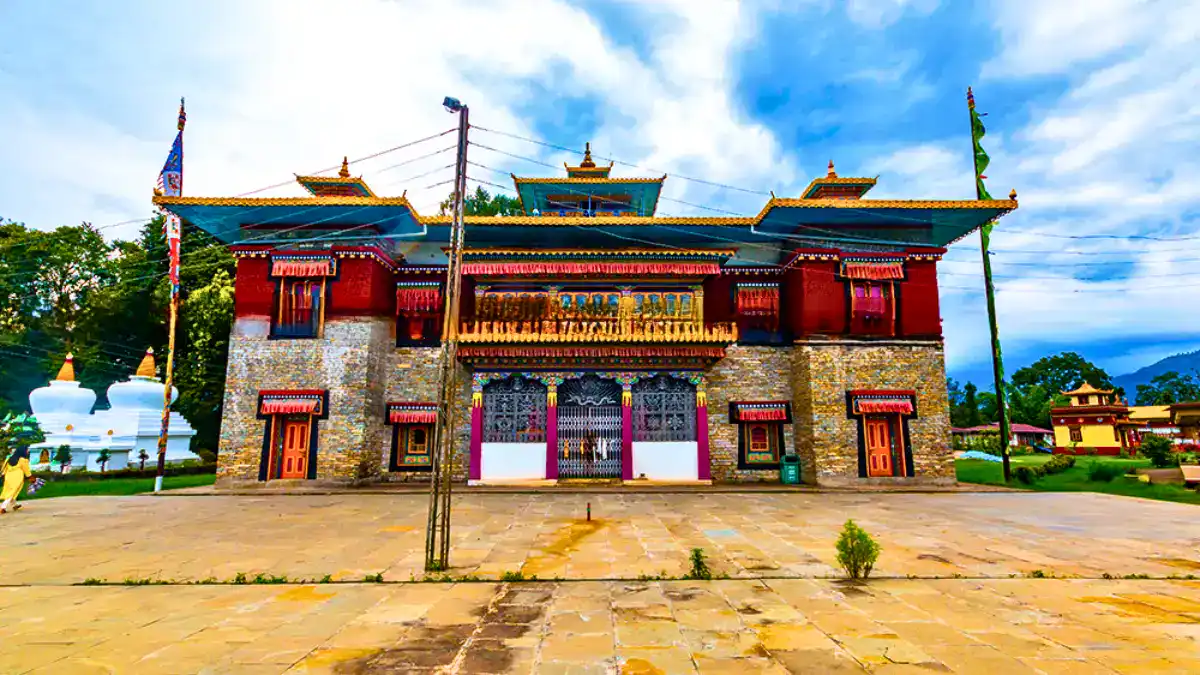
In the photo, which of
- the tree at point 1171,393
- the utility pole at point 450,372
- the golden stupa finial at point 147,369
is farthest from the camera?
the tree at point 1171,393

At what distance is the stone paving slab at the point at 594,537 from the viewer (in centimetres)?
765

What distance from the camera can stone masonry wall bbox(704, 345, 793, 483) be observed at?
20688 mm

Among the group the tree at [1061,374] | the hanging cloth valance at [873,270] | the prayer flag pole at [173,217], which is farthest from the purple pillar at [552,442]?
the tree at [1061,374]

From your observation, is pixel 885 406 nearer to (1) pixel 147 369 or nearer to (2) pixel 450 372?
(2) pixel 450 372

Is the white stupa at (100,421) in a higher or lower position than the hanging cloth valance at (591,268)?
lower

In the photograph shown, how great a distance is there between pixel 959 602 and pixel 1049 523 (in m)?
7.69

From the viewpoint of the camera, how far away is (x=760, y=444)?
826 inches

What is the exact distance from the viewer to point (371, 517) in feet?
41.0

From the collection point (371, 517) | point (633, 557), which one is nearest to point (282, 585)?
point (633, 557)

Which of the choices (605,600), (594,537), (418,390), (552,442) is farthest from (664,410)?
(605,600)

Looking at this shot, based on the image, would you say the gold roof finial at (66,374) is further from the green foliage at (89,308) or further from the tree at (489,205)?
the tree at (489,205)

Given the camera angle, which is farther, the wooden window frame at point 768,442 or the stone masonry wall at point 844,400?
the wooden window frame at point 768,442

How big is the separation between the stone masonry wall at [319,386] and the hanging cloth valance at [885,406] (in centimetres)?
1762

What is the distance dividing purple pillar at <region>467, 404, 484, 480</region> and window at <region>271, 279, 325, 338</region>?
6397 mm
